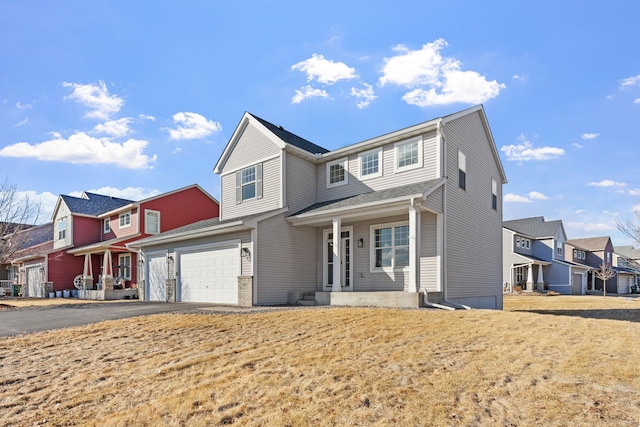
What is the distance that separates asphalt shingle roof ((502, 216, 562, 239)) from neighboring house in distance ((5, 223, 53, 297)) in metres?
41.4

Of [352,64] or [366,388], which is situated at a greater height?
[352,64]

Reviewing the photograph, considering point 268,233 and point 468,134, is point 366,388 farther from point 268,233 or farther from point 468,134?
point 468,134

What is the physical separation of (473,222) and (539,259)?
2963 centimetres

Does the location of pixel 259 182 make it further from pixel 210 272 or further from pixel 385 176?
pixel 385 176

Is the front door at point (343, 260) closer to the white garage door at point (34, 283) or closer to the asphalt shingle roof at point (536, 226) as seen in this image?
the white garage door at point (34, 283)

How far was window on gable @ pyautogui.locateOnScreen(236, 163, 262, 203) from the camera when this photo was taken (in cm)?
1697

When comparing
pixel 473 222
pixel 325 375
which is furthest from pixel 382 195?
pixel 325 375

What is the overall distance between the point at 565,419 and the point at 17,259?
3474cm

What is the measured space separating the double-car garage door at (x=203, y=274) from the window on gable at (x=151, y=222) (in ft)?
23.4

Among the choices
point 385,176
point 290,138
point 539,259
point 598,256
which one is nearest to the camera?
point 385,176

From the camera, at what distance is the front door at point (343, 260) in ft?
49.4

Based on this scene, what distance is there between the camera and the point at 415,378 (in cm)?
508

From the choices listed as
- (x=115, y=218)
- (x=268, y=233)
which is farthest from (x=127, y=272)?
(x=268, y=233)

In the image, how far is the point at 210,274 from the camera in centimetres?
1583
